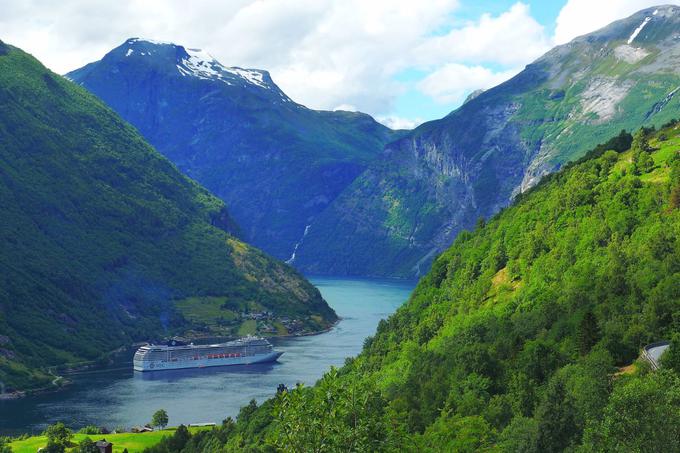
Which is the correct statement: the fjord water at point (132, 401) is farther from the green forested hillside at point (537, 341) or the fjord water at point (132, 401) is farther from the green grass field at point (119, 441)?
the green forested hillside at point (537, 341)

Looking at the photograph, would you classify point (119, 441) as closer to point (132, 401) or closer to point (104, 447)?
point (104, 447)

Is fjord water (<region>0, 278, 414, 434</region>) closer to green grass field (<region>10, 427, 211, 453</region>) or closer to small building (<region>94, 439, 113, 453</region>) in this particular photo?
green grass field (<region>10, 427, 211, 453</region>)

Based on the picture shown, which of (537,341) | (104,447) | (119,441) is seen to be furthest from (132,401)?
(537,341)

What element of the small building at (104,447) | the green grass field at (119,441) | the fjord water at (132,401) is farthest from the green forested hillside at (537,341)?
the fjord water at (132,401)

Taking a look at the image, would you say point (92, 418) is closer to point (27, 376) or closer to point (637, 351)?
point (27, 376)

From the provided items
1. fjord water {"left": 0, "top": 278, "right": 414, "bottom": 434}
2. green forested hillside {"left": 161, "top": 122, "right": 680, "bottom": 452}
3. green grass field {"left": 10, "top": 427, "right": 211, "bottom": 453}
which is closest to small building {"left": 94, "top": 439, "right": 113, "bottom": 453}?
green grass field {"left": 10, "top": 427, "right": 211, "bottom": 453}

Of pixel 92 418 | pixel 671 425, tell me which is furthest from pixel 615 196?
pixel 92 418
